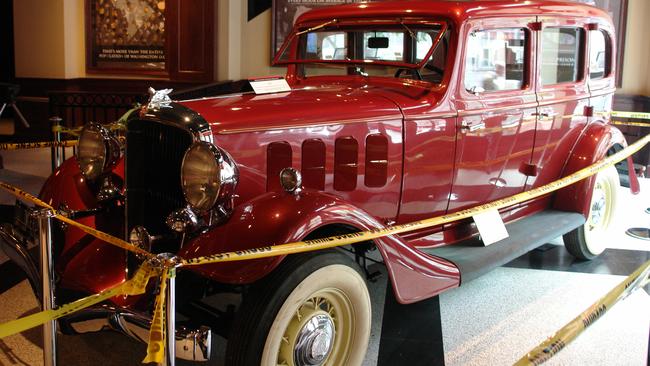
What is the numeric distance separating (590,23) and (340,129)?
2.17m

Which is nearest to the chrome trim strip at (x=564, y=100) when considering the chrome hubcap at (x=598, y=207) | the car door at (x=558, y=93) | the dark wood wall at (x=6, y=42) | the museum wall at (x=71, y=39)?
the car door at (x=558, y=93)

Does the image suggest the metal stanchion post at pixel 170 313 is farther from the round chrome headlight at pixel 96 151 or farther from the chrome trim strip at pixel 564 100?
the chrome trim strip at pixel 564 100

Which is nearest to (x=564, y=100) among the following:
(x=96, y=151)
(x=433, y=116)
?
(x=433, y=116)

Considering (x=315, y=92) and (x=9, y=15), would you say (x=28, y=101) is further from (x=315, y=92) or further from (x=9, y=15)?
(x=315, y=92)

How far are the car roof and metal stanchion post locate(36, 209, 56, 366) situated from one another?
2.00 meters

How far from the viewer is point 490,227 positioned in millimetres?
3418

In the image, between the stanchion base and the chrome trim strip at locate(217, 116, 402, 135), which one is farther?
the stanchion base

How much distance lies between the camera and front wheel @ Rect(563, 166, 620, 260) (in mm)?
4297

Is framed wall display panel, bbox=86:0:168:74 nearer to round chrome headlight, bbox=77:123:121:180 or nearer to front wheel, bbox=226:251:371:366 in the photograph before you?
round chrome headlight, bbox=77:123:121:180

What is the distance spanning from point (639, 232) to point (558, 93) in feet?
5.69

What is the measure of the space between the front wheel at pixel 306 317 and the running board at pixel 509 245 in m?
0.65

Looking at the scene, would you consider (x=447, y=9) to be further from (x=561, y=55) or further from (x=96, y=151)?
(x=96, y=151)

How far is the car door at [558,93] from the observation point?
12.8 ft

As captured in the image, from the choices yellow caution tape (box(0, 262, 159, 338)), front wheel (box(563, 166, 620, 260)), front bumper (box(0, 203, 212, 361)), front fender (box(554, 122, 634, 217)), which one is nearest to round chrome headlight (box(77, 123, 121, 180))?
front bumper (box(0, 203, 212, 361))
